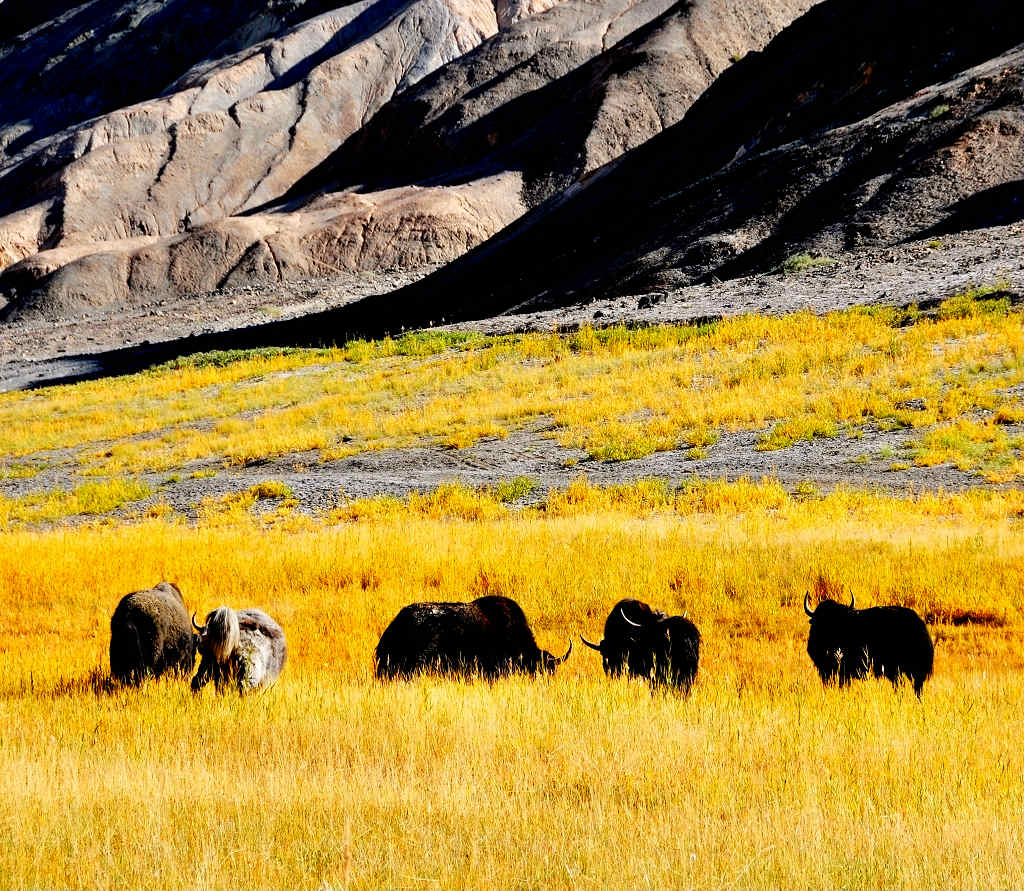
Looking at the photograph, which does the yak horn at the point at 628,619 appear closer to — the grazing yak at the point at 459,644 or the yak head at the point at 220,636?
the grazing yak at the point at 459,644

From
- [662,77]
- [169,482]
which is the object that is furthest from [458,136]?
[169,482]

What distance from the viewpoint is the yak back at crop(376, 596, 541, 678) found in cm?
770

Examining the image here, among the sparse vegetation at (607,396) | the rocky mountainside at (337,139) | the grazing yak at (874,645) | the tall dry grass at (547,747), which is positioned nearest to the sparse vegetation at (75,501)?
the sparse vegetation at (607,396)

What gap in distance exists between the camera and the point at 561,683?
713cm

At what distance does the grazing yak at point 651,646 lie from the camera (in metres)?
7.34

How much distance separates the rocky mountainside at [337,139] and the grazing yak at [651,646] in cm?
5945

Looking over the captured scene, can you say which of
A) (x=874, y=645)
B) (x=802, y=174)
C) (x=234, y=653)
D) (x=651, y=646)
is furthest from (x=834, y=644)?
(x=802, y=174)

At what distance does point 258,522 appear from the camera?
16.6 meters

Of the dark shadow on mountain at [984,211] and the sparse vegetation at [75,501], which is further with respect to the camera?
the dark shadow on mountain at [984,211]

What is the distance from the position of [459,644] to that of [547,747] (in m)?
2.23

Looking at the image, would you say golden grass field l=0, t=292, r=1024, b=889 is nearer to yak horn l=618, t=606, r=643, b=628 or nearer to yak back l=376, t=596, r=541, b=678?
yak back l=376, t=596, r=541, b=678

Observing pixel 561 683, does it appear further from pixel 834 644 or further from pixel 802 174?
pixel 802 174

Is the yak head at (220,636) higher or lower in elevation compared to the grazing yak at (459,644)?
higher

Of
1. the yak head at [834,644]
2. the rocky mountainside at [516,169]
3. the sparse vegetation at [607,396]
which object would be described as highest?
the rocky mountainside at [516,169]
